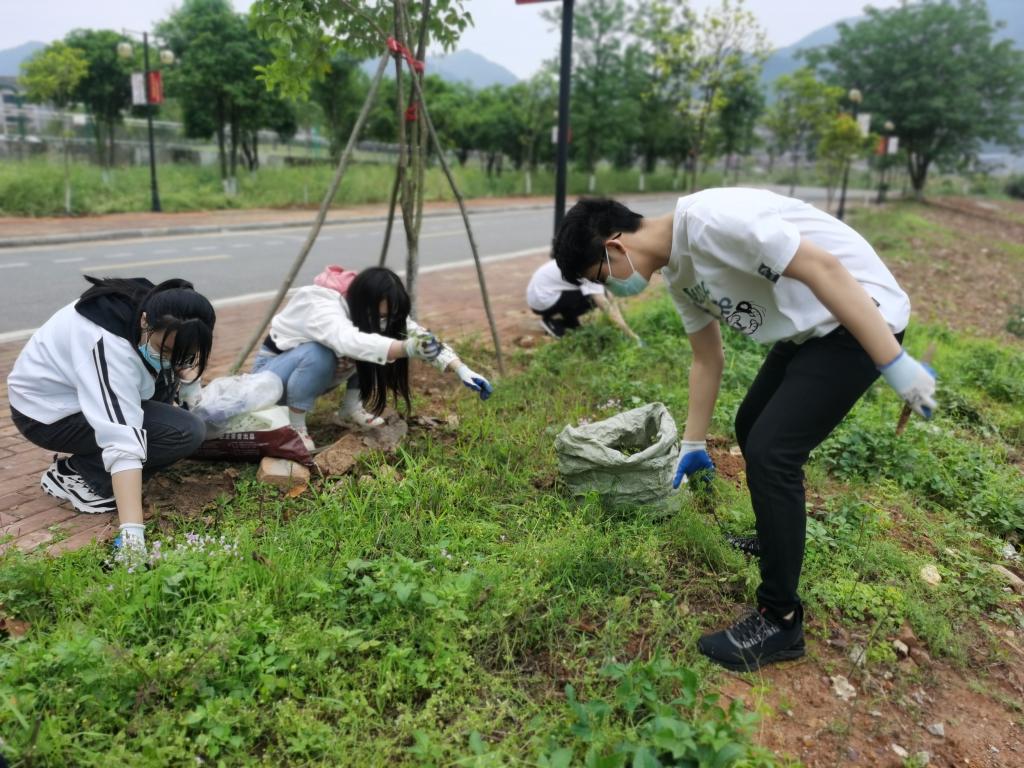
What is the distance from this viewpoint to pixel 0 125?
19484mm

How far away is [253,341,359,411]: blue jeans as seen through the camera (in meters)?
3.46

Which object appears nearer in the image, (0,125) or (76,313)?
(76,313)

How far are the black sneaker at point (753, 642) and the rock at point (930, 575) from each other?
34.8 inches

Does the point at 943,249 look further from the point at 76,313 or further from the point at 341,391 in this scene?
the point at 76,313

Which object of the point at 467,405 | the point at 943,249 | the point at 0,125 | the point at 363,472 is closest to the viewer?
the point at 363,472

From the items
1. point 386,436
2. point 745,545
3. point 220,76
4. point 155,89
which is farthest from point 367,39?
point 220,76

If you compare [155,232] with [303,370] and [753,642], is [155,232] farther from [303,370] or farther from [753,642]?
[753,642]

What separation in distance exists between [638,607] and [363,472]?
141 centimetres

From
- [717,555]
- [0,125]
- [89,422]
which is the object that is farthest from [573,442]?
[0,125]

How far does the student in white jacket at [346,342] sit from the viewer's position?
3.29m

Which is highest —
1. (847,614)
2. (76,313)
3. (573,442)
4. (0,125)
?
(0,125)

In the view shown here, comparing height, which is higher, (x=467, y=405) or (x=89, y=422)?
(x=89, y=422)

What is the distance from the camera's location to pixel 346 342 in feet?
10.8

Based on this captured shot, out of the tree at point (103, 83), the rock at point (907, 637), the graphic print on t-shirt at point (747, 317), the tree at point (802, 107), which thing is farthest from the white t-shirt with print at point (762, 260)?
the tree at point (802, 107)
